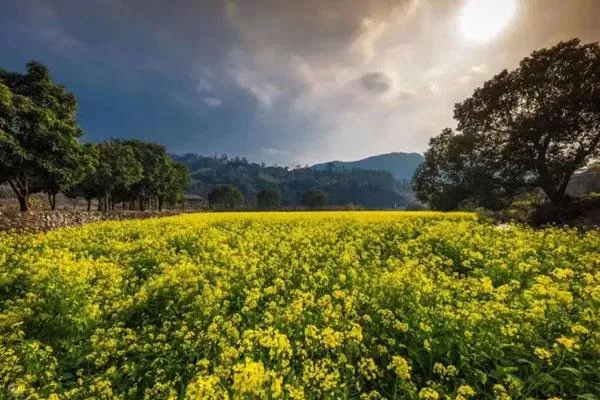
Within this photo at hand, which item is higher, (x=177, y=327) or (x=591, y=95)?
(x=591, y=95)

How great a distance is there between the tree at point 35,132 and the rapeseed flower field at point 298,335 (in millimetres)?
26890

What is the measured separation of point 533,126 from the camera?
106ft

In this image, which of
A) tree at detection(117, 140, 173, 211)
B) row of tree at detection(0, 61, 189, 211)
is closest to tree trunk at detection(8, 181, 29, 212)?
row of tree at detection(0, 61, 189, 211)

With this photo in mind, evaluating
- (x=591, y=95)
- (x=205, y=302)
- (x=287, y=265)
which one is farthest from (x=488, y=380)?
(x=591, y=95)

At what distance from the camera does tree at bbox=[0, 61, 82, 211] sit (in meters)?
30.2

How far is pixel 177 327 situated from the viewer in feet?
22.1

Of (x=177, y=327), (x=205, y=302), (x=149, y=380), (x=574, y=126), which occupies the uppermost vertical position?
(x=574, y=126)

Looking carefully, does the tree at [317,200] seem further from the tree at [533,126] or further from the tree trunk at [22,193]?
the tree trunk at [22,193]

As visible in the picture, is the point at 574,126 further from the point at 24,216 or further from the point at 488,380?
the point at 24,216

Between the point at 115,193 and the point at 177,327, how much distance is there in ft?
242

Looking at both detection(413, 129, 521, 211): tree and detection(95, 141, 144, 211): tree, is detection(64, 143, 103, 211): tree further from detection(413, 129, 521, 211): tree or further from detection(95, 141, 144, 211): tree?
detection(413, 129, 521, 211): tree

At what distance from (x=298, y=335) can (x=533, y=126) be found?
35863mm

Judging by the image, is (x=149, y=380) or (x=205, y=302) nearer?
(x=149, y=380)

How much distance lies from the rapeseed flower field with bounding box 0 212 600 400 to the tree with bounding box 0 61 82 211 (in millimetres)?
26890
